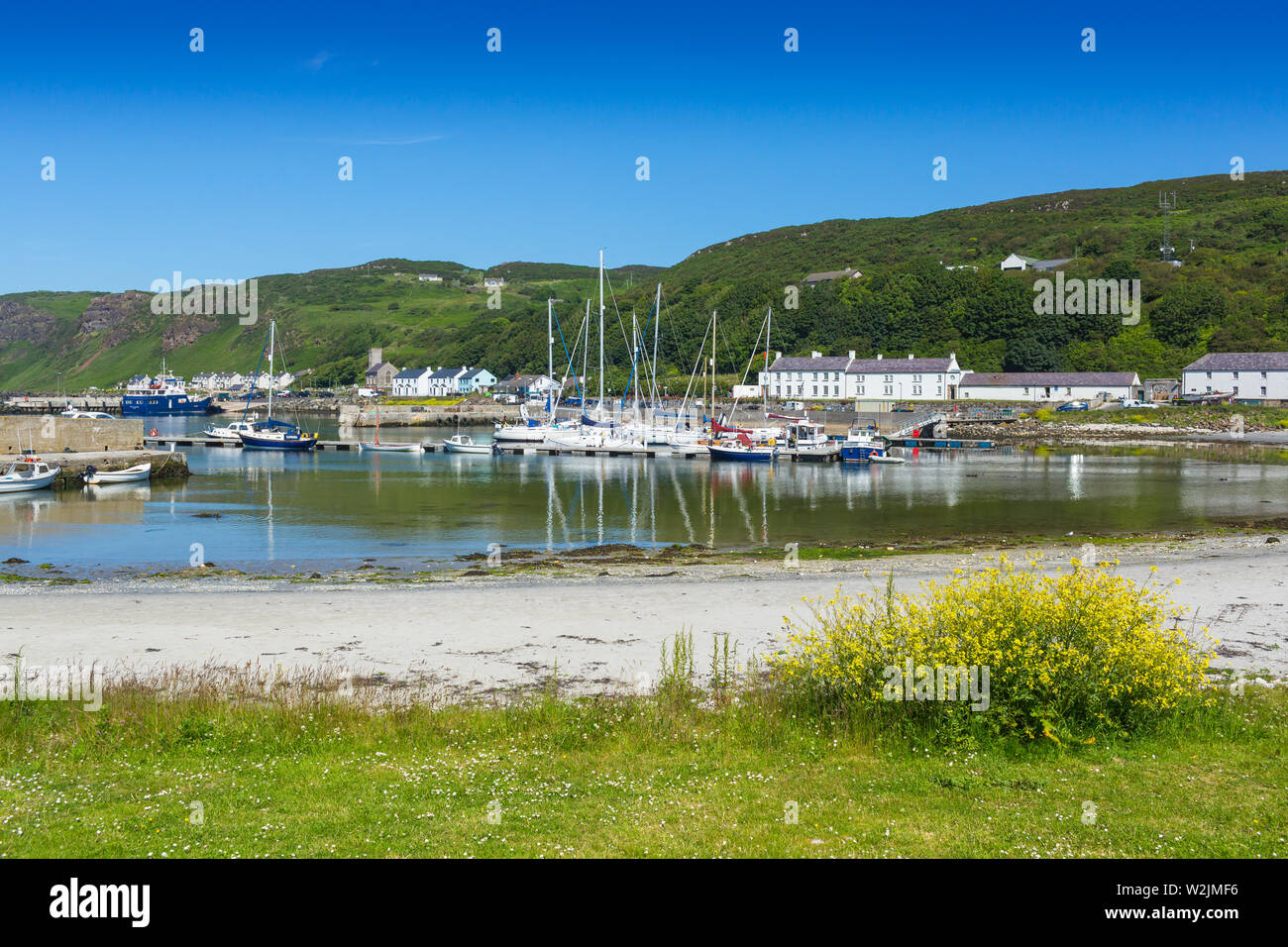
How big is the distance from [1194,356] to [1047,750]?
448ft

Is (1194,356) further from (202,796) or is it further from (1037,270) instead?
(202,796)

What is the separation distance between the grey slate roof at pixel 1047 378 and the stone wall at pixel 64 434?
98.5 metres

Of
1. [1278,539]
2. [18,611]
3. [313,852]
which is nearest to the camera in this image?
[313,852]

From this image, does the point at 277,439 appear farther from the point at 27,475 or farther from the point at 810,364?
the point at 810,364

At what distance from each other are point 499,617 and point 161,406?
17455 centimetres

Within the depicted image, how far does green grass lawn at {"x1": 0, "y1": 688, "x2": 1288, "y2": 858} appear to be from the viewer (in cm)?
721

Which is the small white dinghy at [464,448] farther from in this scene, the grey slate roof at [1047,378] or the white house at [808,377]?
the grey slate roof at [1047,378]

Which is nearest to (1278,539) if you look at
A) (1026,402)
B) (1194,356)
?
(1026,402)

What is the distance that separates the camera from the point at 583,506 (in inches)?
1875

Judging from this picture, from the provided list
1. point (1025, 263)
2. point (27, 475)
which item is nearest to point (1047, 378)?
point (1025, 263)

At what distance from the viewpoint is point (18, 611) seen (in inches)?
816


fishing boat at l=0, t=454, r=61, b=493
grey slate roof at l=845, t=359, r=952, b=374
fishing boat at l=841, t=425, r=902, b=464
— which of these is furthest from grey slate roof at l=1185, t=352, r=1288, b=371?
fishing boat at l=0, t=454, r=61, b=493

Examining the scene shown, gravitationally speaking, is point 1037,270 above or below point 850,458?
above

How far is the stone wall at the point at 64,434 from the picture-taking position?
57.4m
